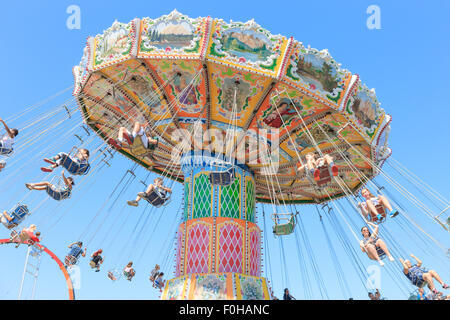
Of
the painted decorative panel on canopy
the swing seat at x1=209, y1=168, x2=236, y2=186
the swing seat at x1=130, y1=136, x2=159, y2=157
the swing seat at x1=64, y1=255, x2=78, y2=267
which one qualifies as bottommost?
the swing seat at x1=64, y1=255, x2=78, y2=267

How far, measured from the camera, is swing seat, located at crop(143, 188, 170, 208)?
9.94 meters

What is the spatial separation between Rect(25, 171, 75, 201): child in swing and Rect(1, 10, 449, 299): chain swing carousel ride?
1460 mm

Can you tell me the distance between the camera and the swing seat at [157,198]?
9.94 meters

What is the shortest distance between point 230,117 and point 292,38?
2602mm

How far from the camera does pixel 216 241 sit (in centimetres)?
1129

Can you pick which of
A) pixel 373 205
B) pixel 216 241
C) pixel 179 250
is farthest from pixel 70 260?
pixel 373 205

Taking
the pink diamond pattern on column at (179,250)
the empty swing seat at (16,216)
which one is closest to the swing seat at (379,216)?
the pink diamond pattern on column at (179,250)

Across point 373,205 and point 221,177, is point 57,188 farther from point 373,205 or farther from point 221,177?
point 373,205

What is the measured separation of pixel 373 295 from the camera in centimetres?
1104

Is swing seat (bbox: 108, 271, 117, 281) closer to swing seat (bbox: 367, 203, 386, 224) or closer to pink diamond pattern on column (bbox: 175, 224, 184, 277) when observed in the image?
pink diamond pattern on column (bbox: 175, 224, 184, 277)

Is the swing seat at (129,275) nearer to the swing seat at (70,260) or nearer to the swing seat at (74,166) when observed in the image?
the swing seat at (70,260)

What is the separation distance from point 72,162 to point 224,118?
4.06m

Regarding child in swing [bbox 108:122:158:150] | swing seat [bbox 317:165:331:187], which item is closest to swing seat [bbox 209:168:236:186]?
child in swing [bbox 108:122:158:150]
